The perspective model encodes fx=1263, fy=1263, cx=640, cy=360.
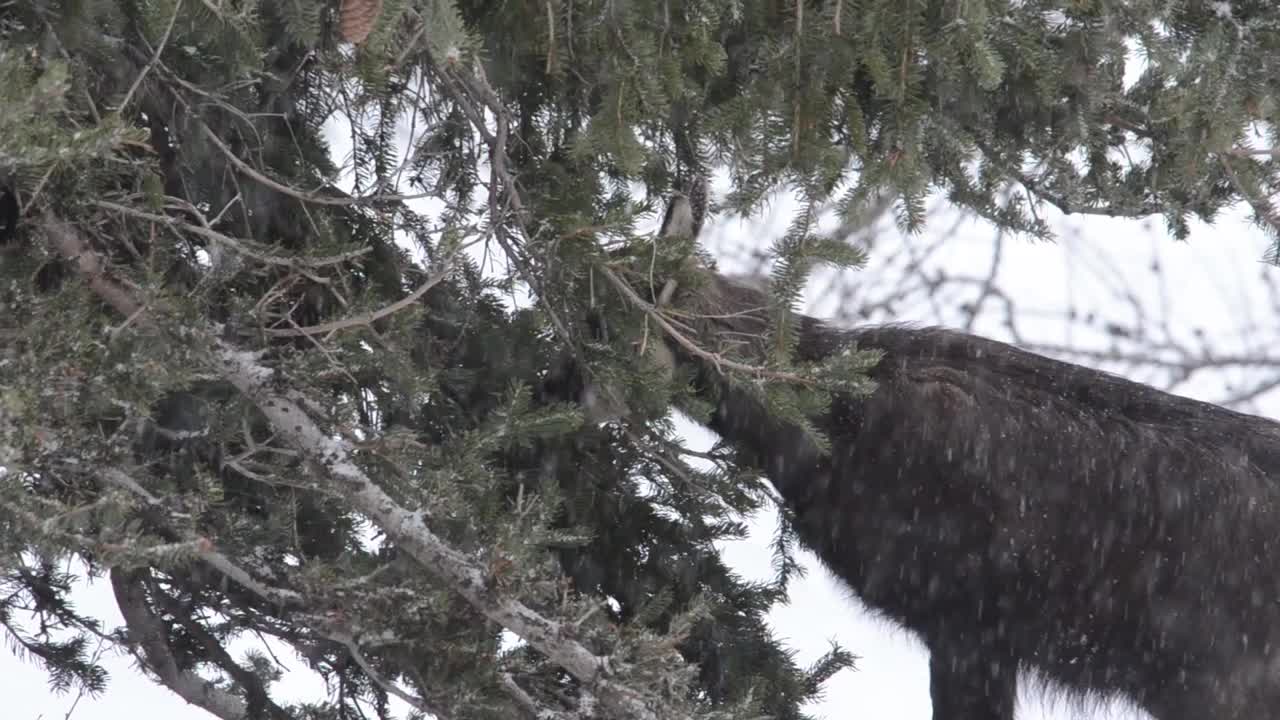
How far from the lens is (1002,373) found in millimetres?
4984

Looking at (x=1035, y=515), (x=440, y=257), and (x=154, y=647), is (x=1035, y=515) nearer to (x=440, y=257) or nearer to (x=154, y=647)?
(x=440, y=257)

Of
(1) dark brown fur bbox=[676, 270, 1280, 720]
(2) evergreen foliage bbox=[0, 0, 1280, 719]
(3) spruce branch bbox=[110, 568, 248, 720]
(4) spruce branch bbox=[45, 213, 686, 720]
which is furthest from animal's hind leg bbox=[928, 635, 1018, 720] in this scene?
(3) spruce branch bbox=[110, 568, 248, 720]

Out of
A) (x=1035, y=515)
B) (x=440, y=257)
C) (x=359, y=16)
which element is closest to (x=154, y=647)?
(x=440, y=257)

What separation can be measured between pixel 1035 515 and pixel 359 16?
10.6 feet

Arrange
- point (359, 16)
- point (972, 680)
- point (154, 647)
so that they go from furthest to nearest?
point (972, 680) → point (154, 647) → point (359, 16)

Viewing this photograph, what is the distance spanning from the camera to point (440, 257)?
3168 millimetres

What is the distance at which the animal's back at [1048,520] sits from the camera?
4402 millimetres

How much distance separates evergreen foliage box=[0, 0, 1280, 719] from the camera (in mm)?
2803

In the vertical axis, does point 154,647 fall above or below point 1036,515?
below

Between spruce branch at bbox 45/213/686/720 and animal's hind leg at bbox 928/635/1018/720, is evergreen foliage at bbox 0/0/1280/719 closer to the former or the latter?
spruce branch at bbox 45/213/686/720

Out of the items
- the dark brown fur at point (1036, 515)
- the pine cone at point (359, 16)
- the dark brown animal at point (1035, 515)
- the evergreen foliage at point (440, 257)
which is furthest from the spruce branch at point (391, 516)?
the dark brown fur at point (1036, 515)

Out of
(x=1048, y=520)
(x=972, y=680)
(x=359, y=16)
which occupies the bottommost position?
(x=359, y=16)

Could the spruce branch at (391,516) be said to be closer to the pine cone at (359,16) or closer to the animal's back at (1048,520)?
the pine cone at (359,16)

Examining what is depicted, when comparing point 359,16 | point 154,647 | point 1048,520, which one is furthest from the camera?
point 1048,520
